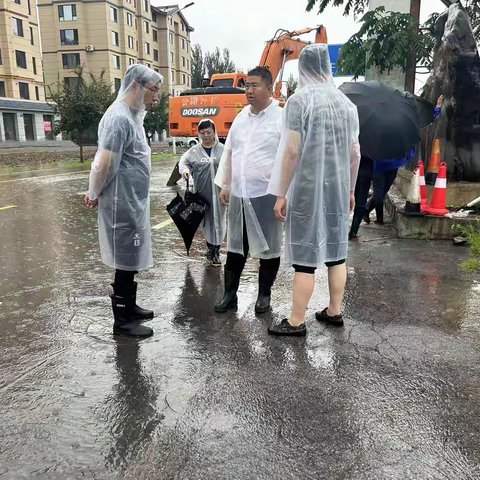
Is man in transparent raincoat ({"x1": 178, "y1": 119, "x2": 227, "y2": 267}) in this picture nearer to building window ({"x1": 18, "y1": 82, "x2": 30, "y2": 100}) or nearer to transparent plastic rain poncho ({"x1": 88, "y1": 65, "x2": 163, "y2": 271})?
transparent plastic rain poncho ({"x1": 88, "y1": 65, "x2": 163, "y2": 271})

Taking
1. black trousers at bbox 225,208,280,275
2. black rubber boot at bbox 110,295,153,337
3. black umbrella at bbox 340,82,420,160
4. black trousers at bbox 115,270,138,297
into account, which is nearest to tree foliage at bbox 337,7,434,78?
black umbrella at bbox 340,82,420,160

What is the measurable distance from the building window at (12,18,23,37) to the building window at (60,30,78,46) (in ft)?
25.4

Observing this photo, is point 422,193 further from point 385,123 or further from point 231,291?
point 231,291

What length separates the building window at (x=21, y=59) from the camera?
39600 millimetres

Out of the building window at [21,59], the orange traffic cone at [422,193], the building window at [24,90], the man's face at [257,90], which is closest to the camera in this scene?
the man's face at [257,90]

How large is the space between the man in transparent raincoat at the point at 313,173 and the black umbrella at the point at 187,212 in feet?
5.64

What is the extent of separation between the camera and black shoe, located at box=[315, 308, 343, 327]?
141 inches

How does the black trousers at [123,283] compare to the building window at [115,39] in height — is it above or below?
below

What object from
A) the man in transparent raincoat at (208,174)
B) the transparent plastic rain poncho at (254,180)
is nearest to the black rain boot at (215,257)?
the man in transparent raincoat at (208,174)

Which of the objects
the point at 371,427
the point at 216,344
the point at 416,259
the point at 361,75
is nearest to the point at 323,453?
the point at 371,427

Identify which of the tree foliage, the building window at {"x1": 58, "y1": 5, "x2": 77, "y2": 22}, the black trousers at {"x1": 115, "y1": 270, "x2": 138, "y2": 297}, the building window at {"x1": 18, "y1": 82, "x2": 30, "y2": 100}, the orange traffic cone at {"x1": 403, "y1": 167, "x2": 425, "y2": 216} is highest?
the building window at {"x1": 58, "y1": 5, "x2": 77, "y2": 22}

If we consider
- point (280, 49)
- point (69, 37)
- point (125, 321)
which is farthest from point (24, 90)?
point (125, 321)

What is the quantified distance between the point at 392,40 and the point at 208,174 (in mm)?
5527

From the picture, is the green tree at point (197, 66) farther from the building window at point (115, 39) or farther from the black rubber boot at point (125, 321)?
the black rubber boot at point (125, 321)
